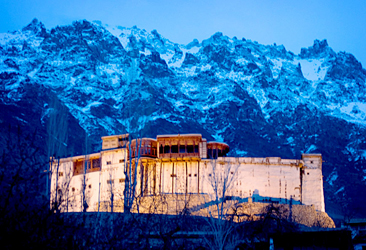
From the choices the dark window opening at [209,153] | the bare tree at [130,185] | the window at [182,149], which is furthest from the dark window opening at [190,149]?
the bare tree at [130,185]

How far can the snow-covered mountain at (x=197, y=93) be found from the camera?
101m

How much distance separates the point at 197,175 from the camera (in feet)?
135

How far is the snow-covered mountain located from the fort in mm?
41711

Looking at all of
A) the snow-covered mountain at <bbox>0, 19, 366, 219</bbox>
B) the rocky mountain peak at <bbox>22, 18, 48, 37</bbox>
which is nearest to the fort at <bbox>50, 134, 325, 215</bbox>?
the snow-covered mountain at <bbox>0, 19, 366, 219</bbox>

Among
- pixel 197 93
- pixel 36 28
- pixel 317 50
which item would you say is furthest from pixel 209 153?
pixel 317 50

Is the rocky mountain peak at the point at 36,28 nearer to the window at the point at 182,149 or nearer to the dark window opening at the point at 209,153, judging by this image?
the window at the point at 182,149

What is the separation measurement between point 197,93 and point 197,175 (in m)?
93.1

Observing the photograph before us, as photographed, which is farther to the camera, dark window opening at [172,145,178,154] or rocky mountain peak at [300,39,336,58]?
rocky mountain peak at [300,39,336,58]

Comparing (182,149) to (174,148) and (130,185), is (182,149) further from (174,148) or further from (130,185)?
(130,185)

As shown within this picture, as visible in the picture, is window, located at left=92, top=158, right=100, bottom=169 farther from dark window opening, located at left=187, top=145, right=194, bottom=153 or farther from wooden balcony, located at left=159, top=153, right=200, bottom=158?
dark window opening, located at left=187, top=145, right=194, bottom=153

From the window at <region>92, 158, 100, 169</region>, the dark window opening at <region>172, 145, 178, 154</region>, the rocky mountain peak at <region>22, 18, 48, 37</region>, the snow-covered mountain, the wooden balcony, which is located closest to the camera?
the wooden balcony

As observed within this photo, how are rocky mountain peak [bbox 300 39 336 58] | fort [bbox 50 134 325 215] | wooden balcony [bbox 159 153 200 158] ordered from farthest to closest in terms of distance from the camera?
rocky mountain peak [bbox 300 39 336 58], wooden balcony [bbox 159 153 200 158], fort [bbox 50 134 325 215]

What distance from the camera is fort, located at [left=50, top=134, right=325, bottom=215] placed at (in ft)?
129

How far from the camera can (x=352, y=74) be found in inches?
6270
